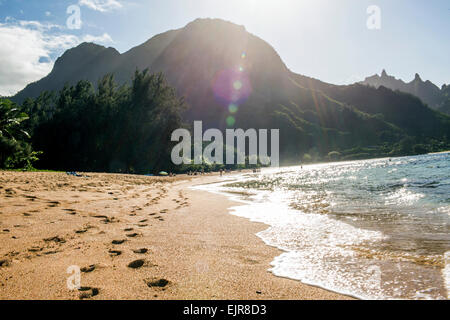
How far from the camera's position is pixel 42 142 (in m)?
43.2

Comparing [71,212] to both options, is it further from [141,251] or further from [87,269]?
[87,269]

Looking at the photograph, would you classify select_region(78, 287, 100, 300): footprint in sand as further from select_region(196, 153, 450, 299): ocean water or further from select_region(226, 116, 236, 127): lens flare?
select_region(226, 116, 236, 127): lens flare

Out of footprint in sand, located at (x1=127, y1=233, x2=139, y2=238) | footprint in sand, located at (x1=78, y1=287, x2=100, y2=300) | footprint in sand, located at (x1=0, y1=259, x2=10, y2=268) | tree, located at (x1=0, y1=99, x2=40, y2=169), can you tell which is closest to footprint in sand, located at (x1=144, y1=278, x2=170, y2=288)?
footprint in sand, located at (x1=78, y1=287, x2=100, y2=300)

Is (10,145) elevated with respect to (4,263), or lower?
elevated

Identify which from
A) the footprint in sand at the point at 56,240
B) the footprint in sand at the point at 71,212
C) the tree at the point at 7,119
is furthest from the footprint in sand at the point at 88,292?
the tree at the point at 7,119

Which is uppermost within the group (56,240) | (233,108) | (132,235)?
(233,108)

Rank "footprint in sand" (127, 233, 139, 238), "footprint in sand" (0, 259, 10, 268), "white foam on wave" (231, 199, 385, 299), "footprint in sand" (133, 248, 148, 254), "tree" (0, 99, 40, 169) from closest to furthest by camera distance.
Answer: "footprint in sand" (0, 259, 10, 268) < "white foam on wave" (231, 199, 385, 299) < "footprint in sand" (133, 248, 148, 254) < "footprint in sand" (127, 233, 139, 238) < "tree" (0, 99, 40, 169)

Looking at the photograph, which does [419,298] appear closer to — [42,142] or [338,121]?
[42,142]

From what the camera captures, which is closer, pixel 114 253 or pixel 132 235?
pixel 114 253

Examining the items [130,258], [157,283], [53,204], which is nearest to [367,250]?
[157,283]

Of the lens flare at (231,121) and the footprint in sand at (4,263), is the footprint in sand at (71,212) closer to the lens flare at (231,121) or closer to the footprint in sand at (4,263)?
the footprint in sand at (4,263)

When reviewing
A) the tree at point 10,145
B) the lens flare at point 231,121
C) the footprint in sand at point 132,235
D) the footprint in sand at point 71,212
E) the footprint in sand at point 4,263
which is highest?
the lens flare at point 231,121

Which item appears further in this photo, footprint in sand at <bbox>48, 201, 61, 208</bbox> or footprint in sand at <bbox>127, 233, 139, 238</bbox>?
footprint in sand at <bbox>48, 201, 61, 208</bbox>
